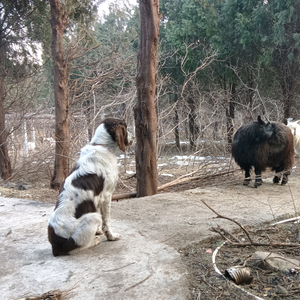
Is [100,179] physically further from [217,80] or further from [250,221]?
[217,80]

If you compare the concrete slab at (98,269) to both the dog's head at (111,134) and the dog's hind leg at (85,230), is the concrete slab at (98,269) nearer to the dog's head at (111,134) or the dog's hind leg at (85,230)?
the dog's hind leg at (85,230)

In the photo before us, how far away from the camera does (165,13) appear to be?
67.9ft

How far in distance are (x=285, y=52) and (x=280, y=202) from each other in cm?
1201

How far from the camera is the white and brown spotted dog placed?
141 inches

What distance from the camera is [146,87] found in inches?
273

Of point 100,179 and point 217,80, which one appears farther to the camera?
point 217,80

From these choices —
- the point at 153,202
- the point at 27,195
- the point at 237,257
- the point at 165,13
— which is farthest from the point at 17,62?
the point at 165,13

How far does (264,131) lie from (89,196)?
5.14 metres

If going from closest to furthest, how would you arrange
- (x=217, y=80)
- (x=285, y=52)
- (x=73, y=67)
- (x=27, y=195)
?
(x=27, y=195) → (x=73, y=67) → (x=285, y=52) → (x=217, y=80)

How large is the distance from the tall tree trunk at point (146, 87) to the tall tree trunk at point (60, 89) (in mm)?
3276

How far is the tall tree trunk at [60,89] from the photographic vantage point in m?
9.24

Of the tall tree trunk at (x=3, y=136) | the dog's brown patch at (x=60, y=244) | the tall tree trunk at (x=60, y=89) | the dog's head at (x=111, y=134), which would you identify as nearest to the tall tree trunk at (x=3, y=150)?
the tall tree trunk at (x=3, y=136)

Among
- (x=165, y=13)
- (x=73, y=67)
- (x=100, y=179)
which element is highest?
(x=165, y=13)

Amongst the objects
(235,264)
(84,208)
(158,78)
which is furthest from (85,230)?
(158,78)
